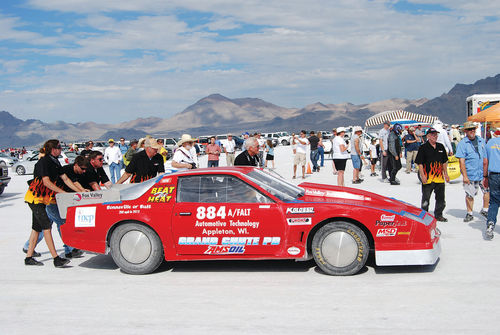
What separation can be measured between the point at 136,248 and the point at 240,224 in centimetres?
137

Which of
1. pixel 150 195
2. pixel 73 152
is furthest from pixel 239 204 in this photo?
pixel 73 152

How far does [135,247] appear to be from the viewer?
629cm

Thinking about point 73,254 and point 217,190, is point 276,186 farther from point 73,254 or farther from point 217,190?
point 73,254

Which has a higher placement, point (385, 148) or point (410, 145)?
point (410, 145)

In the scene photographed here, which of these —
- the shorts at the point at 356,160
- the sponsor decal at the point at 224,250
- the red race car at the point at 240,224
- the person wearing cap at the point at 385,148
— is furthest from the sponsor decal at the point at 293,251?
the person wearing cap at the point at 385,148

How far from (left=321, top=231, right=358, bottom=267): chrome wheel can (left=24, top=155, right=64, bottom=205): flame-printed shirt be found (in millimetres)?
3770

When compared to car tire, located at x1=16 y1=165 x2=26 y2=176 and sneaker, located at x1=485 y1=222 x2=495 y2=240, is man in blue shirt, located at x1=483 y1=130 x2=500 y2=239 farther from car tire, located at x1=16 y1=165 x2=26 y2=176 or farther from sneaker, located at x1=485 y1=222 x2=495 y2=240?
car tire, located at x1=16 y1=165 x2=26 y2=176

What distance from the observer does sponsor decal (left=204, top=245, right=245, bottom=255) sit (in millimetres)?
6070

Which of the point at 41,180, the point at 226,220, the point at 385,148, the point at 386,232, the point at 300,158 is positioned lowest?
the point at 386,232

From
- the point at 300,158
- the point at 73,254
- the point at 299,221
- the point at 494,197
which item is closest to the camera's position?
the point at 299,221

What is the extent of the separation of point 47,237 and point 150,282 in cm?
188

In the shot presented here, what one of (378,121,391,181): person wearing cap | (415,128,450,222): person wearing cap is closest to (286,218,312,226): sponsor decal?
(415,128,450,222): person wearing cap

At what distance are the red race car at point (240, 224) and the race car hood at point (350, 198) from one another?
0.02 metres

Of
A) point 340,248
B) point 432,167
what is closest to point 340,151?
point 432,167
